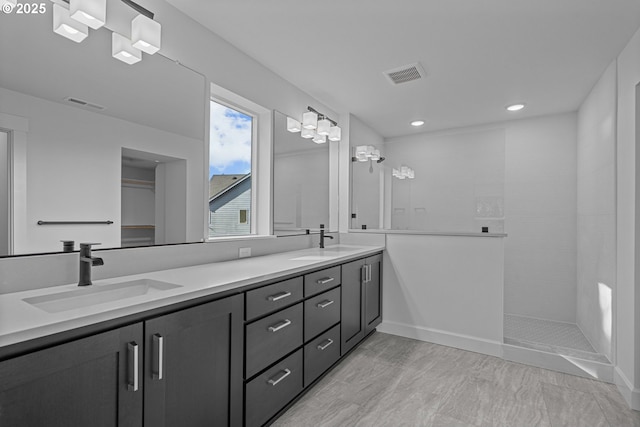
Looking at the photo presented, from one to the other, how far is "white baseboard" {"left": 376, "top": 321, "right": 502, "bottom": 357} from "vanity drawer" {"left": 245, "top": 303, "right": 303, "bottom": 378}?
5.45 ft

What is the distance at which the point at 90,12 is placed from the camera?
1402mm

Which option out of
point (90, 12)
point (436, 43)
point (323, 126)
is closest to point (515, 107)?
point (436, 43)

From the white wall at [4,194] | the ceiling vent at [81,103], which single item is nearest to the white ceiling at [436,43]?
the ceiling vent at [81,103]

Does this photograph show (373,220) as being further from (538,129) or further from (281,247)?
(538,129)

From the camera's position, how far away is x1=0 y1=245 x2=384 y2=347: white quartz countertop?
34.2 inches

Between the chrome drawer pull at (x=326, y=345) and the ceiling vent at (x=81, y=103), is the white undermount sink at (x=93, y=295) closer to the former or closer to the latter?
the ceiling vent at (x=81, y=103)

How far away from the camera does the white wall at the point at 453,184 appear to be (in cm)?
297

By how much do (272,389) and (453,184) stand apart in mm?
2456

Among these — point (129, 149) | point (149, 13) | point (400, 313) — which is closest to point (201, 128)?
point (129, 149)

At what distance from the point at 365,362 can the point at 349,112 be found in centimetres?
258

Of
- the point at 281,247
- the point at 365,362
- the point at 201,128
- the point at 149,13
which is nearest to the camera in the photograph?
the point at 149,13

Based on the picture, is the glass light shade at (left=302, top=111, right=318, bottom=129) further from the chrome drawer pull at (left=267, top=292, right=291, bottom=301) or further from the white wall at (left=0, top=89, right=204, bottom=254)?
the chrome drawer pull at (left=267, top=292, right=291, bottom=301)

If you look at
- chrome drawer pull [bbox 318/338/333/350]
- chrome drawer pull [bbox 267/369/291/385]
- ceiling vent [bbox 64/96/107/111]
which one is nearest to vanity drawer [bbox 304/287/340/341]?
chrome drawer pull [bbox 318/338/333/350]

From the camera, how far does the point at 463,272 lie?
2977mm
